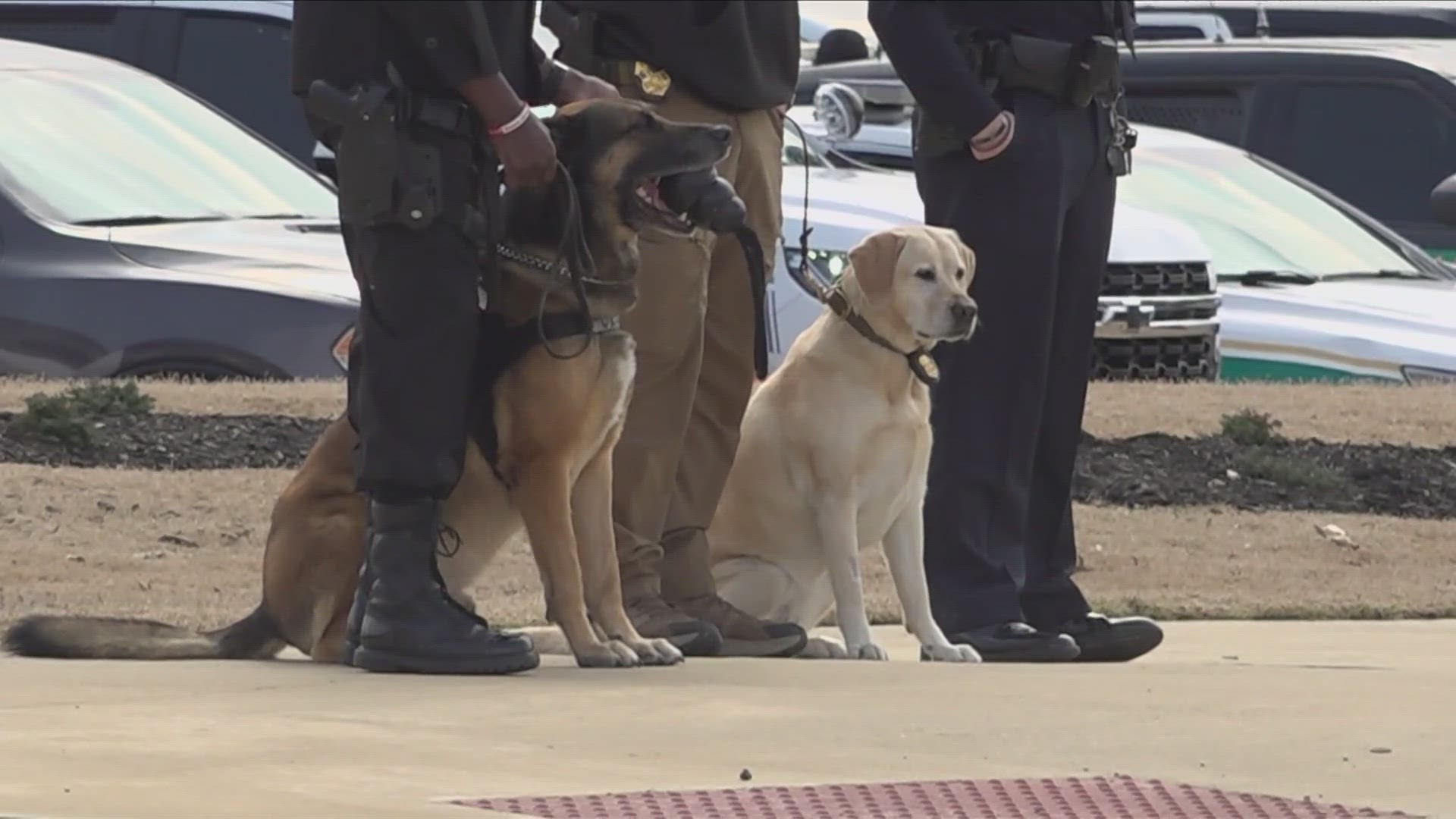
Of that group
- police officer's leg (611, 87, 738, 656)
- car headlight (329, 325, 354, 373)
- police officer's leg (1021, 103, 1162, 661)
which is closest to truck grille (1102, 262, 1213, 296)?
car headlight (329, 325, 354, 373)

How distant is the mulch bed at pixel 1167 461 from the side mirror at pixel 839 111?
377cm

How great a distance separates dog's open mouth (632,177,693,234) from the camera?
21.2 ft

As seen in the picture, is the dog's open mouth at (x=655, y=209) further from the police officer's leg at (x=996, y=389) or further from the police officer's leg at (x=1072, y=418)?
the police officer's leg at (x=1072, y=418)

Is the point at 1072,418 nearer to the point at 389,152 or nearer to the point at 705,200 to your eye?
the point at 705,200

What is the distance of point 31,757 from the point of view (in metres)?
5.12

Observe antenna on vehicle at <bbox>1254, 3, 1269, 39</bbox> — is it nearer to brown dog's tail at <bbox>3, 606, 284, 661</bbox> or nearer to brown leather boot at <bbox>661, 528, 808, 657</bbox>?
brown leather boot at <bbox>661, 528, 808, 657</bbox>

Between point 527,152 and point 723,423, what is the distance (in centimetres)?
124

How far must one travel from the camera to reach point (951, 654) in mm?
7270

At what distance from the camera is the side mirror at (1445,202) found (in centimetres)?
1348

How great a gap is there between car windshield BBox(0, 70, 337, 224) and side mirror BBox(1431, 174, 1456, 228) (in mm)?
4523

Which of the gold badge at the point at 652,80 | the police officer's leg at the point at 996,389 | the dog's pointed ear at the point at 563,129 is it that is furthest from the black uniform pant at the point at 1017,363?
the dog's pointed ear at the point at 563,129

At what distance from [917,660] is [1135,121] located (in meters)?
10.6

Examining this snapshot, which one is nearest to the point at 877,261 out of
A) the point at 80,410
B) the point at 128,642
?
the point at 128,642

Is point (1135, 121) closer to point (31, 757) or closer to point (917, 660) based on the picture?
point (917, 660)
